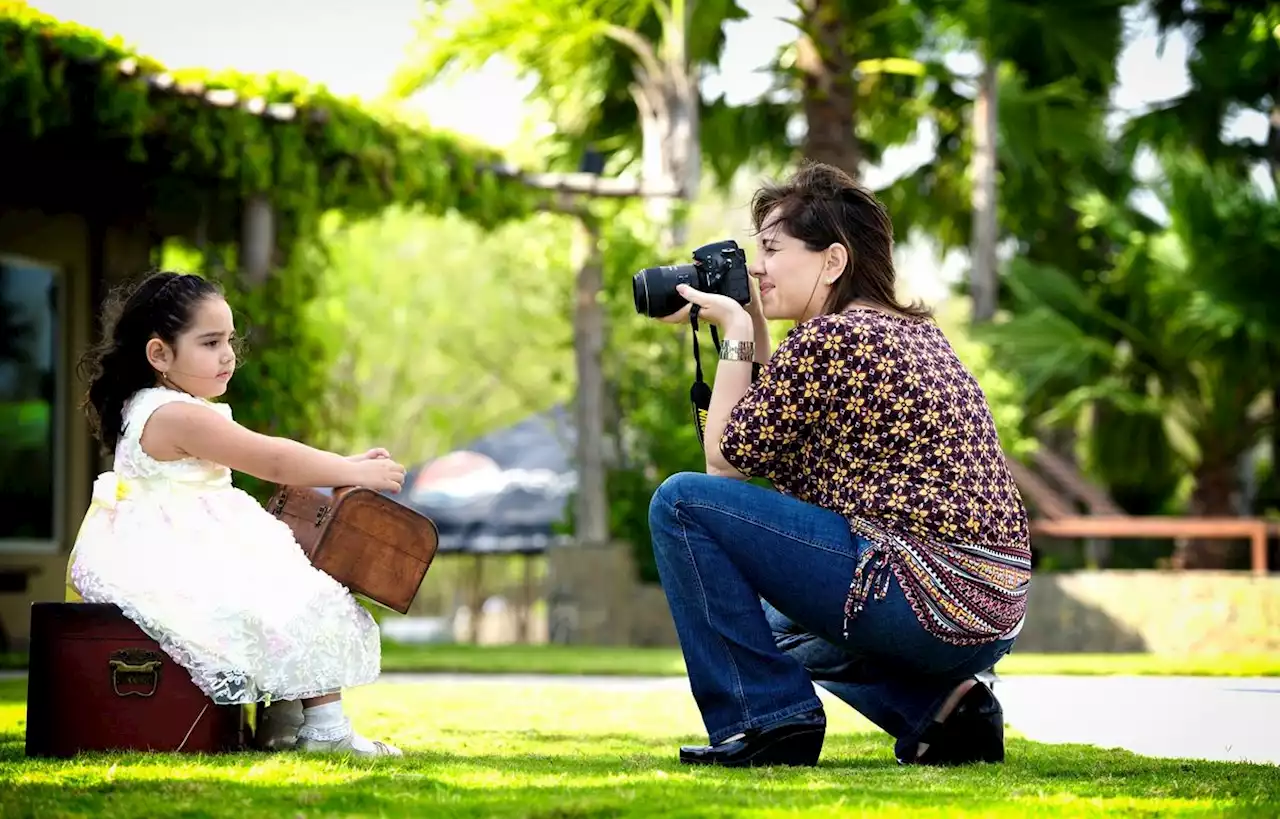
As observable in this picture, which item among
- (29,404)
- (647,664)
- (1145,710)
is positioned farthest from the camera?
(29,404)

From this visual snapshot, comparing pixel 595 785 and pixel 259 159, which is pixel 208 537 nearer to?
pixel 595 785

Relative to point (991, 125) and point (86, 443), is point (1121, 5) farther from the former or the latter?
point (86, 443)

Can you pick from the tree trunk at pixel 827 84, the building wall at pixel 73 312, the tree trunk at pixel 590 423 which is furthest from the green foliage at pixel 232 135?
the tree trunk at pixel 827 84

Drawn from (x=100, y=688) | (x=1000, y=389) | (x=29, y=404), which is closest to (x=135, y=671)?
(x=100, y=688)

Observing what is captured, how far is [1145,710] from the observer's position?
5.88 metres

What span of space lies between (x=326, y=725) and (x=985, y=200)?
12611 millimetres

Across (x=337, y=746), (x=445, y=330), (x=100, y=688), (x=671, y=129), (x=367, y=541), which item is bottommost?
(x=337, y=746)

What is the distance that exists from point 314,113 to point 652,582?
5.52m

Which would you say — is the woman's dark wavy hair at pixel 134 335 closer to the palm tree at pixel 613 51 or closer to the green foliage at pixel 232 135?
the green foliage at pixel 232 135

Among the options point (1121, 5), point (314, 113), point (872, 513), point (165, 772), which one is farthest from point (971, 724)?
point (1121, 5)

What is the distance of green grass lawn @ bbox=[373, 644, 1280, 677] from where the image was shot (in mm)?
8477

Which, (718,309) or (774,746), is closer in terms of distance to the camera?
(774,746)

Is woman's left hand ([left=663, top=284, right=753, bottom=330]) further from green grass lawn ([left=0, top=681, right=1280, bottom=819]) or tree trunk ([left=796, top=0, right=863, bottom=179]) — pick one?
tree trunk ([left=796, top=0, right=863, bottom=179])

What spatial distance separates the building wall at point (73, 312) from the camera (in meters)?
11.7
